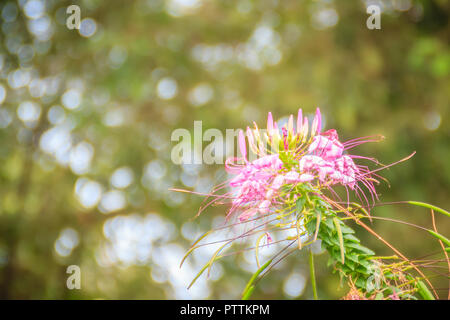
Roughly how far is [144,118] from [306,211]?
428cm

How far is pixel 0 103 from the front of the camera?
4.37 metres

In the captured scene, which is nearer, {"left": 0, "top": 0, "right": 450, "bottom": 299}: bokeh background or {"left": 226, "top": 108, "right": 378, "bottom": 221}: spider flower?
{"left": 226, "top": 108, "right": 378, "bottom": 221}: spider flower

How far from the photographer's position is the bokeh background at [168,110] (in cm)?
376

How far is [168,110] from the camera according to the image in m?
4.75

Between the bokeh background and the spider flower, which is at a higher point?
the bokeh background

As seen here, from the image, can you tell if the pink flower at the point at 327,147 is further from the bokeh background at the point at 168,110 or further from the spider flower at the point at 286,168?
the bokeh background at the point at 168,110

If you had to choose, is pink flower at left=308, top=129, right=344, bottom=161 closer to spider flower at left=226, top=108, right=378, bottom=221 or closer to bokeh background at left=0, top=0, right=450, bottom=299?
spider flower at left=226, top=108, right=378, bottom=221

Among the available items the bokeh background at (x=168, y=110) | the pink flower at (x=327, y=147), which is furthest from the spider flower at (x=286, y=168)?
the bokeh background at (x=168, y=110)

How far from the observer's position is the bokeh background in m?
3.76

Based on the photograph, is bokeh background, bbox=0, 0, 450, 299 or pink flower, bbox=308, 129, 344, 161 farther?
bokeh background, bbox=0, 0, 450, 299

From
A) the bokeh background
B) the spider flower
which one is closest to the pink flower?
the spider flower

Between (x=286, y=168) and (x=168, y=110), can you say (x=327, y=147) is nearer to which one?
(x=286, y=168)
